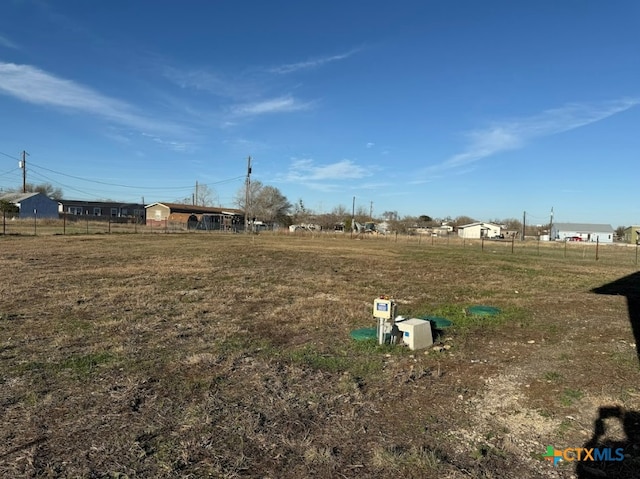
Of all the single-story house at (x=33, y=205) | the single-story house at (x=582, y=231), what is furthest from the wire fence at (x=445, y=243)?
the single-story house at (x=582, y=231)

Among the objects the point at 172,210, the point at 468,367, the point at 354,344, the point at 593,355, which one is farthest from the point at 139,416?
the point at 172,210

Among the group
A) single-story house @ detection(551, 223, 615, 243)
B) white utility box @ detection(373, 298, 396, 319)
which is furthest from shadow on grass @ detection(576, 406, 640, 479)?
single-story house @ detection(551, 223, 615, 243)

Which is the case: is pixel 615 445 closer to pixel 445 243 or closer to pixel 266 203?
pixel 445 243

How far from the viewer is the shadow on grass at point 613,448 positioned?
2646 mm

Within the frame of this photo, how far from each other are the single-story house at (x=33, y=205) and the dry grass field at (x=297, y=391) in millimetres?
60733

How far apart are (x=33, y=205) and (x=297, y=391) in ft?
226

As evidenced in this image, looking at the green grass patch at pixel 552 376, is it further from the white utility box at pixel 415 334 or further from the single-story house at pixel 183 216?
the single-story house at pixel 183 216

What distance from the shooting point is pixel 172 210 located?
67062 mm

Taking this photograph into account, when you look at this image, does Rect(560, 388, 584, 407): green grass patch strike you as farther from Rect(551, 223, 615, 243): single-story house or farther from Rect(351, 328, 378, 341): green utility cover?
Rect(551, 223, 615, 243): single-story house

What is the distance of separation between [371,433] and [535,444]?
1.19 metres

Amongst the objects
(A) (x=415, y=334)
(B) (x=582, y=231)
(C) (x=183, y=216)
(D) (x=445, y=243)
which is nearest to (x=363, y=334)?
(A) (x=415, y=334)

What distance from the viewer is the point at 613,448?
2.93 m

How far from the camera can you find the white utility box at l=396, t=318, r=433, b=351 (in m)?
5.22

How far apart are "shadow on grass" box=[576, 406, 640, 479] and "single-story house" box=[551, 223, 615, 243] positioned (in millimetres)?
92774
